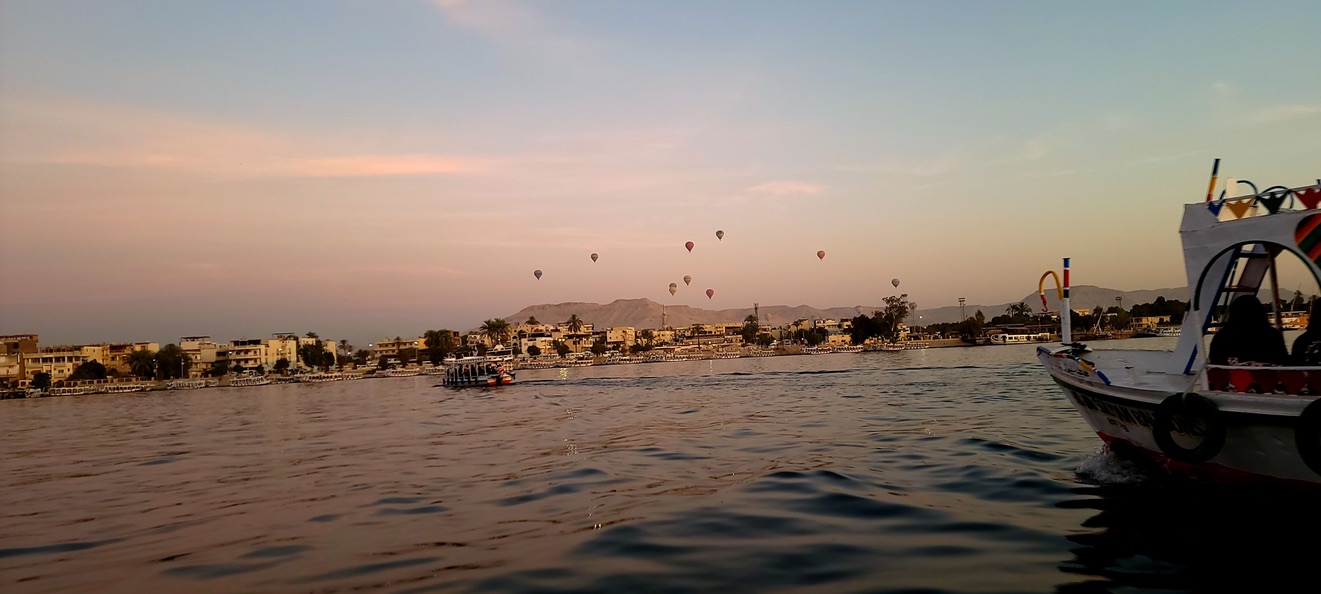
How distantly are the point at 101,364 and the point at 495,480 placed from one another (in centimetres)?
17896

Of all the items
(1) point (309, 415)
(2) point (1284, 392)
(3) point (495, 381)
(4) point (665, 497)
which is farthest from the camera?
(3) point (495, 381)

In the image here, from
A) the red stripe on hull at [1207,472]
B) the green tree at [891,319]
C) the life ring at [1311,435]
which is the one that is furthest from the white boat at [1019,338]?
the life ring at [1311,435]

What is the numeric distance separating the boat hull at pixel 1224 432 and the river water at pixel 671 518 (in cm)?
40

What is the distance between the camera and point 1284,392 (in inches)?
352

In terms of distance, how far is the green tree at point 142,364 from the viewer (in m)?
156

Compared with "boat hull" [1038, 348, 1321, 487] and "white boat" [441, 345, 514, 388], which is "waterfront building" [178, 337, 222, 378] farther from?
"boat hull" [1038, 348, 1321, 487]

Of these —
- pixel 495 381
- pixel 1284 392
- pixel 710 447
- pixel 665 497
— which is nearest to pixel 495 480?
pixel 665 497

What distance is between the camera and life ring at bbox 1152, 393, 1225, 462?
9.62 m

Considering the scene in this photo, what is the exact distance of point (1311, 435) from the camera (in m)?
8.46

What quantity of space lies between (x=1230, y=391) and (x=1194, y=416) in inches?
19.7

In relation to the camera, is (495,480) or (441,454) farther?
(441,454)

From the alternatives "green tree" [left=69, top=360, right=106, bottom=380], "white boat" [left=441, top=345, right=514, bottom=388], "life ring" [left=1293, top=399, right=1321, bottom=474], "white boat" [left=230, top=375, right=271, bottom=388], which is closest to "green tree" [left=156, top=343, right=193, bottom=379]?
"green tree" [left=69, top=360, right=106, bottom=380]

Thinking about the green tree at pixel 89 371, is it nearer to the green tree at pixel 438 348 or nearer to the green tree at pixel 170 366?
the green tree at pixel 170 366

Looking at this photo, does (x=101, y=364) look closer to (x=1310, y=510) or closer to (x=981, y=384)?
(x=981, y=384)
